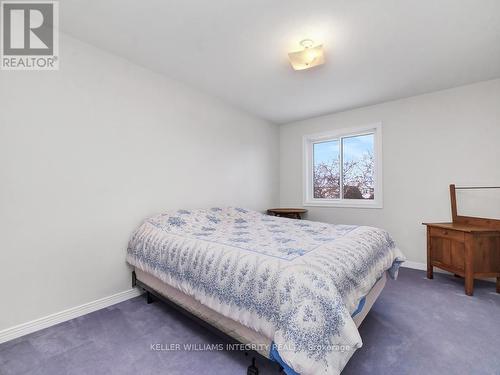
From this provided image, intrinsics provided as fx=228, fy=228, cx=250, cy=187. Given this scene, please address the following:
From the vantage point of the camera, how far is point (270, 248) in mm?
1539

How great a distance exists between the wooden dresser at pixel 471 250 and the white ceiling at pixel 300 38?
67.4 inches

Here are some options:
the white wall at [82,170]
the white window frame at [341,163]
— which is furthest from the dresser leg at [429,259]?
the white wall at [82,170]

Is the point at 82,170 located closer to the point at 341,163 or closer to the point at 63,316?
the point at 63,316

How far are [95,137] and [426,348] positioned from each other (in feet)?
10.1

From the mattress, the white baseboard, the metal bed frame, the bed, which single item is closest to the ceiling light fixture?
the bed

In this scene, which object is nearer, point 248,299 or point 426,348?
point 248,299

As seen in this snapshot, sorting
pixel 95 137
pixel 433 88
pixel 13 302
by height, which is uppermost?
pixel 433 88

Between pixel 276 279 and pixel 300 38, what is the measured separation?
1947mm

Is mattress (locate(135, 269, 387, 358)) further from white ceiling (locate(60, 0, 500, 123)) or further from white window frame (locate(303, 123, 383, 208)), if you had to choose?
white ceiling (locate(60, 0, 500, 123))

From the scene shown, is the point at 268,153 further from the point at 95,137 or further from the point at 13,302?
the point at 13,302

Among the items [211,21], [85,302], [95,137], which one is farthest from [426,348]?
[95,137]

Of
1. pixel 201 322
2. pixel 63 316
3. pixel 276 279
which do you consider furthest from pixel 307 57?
pixel 63 316

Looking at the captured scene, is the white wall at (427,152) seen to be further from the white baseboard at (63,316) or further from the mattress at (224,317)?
the white baseboard at (63,316)

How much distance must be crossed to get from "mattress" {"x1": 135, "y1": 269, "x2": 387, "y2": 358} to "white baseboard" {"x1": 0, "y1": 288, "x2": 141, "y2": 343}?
329mm
